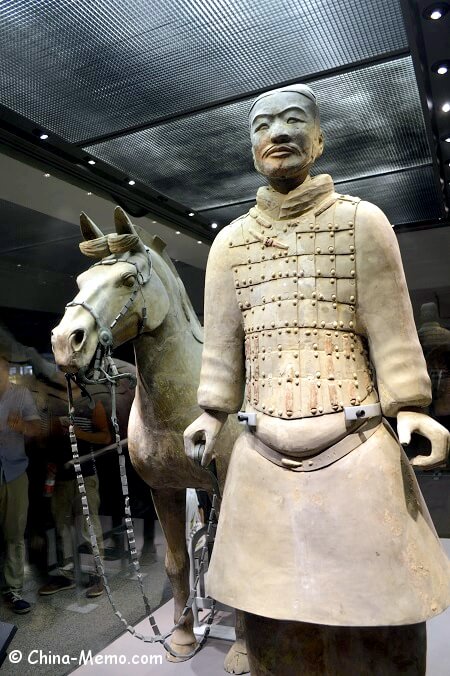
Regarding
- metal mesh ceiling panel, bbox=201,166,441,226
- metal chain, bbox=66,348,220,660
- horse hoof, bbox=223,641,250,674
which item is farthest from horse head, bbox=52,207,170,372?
horse hoof, bbox=223,641,250,674

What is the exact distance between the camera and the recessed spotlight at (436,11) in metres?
2.71

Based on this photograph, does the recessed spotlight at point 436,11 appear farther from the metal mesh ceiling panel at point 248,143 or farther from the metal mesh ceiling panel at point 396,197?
the metal mesh ceiling panel at point 396,197

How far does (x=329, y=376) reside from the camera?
1.96 m

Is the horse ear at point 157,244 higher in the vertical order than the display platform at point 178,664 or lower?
higher

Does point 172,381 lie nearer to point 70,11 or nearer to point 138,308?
point 138,308

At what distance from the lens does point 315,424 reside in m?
1.91

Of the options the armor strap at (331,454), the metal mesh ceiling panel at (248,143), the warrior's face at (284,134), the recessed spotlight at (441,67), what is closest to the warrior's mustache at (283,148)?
the warrior's face at (284,134)

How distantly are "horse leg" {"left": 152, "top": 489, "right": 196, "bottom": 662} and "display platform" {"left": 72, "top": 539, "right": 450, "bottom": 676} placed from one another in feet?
0.30

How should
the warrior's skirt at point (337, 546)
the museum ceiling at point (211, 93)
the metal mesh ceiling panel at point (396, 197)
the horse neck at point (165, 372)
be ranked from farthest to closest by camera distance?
the metal mesh ceiling panel at point (396, 197), the horse neck at point (165, 372), the museum ceiling at point (211, 93), the warrior's skirt at point (337, 546)

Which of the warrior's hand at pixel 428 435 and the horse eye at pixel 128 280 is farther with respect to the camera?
the horse eye at pixel 128 280

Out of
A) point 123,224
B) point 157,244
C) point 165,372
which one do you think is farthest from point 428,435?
point 157,244

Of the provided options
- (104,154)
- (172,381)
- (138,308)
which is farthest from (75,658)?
(104,154)

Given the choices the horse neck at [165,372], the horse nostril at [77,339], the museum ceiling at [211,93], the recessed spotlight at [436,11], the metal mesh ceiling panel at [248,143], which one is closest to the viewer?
the horse nostril at [77,339]

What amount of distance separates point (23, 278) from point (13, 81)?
1.08 meters
